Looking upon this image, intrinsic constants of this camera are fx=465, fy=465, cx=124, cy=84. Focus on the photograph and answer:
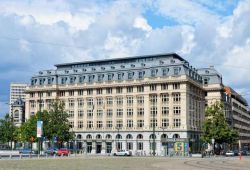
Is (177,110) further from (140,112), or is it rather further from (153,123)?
(140,112)

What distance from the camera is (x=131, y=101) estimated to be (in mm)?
135000

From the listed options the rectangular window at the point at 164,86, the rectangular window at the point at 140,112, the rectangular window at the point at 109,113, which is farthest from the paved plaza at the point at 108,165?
the rectangular window at the point at 109,113

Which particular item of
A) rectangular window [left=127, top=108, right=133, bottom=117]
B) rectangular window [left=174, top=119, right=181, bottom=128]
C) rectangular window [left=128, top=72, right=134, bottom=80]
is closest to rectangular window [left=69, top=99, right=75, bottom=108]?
rectangular window [left=127, top=108, right=133, bottom=117]

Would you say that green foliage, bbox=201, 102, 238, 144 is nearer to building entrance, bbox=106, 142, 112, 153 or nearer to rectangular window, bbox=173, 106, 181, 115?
rectangular window, bbox=173, 106, 181, 115

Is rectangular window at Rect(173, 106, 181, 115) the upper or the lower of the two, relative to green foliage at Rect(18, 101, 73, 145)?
upper

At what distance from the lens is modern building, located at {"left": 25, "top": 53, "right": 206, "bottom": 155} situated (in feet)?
417

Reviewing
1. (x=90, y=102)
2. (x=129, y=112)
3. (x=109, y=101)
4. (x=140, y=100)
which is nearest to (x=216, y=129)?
(x=140, y=100)

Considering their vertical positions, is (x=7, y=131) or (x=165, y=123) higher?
(x=165, y=123)

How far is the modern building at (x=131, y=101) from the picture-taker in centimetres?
12719

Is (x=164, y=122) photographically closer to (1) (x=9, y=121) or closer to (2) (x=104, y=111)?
(2) (x=104, y=111)

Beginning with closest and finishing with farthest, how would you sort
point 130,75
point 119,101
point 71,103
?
point 130,75 < point 119,101 < point 71,103

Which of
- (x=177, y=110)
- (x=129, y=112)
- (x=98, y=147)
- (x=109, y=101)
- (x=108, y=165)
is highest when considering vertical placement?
(x=109, y=101)

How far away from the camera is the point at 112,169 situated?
125ft

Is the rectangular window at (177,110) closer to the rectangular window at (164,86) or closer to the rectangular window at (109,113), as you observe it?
the rectangular window at (164,86)
